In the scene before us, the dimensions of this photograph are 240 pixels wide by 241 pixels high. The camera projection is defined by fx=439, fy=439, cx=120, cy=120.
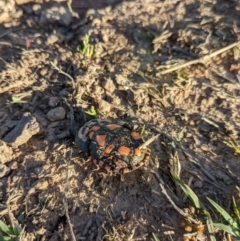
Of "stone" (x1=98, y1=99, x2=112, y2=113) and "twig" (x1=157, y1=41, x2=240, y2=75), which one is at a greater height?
"twig" (x1=157, y1=41, x2=240, y2=75)

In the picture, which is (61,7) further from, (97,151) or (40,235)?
(40,235)

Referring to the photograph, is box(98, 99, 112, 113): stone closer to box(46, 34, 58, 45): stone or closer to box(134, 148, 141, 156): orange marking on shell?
box(134, 148, 141, 156): orange marking on shell

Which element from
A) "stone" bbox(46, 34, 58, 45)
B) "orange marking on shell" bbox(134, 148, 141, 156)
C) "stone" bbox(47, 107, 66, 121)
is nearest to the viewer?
"orange marking on shell" bbox(134, 148, 141, 156)

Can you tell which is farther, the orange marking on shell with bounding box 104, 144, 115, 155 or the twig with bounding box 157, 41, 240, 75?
the twig with bounding box 157, 41, 240, 75

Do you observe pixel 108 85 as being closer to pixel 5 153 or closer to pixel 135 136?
pixel 135 136

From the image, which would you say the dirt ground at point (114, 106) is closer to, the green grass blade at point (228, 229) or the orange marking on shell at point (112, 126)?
the green grass blade at point (228, 229)

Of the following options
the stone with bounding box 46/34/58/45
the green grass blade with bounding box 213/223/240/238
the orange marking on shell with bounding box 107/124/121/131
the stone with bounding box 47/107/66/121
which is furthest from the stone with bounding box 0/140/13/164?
the green grass blade with bounding box 213/223/240/238

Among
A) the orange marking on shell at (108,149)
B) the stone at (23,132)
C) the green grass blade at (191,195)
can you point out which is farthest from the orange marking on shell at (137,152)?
the stone at (23,132)

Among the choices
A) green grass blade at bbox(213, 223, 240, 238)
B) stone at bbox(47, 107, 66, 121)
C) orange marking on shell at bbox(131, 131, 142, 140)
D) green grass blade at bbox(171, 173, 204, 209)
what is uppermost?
stone at bbox(47, 107, 66, 121)
